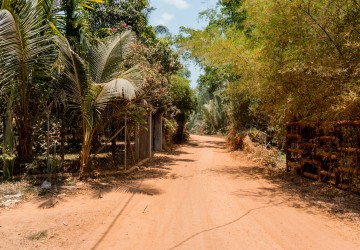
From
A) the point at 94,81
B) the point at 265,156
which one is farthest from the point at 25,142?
the point at 265,156

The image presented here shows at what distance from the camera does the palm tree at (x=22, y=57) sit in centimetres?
888

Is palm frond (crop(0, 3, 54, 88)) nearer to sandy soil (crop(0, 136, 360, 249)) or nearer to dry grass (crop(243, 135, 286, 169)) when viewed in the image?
sandy soil (crop(0, 136, 360, 249))

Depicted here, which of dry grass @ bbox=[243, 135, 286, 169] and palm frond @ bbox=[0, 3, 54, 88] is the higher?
palm frond @ bbox=[0, 3, 54, 88]

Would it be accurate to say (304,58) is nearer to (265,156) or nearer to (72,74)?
(72,74)

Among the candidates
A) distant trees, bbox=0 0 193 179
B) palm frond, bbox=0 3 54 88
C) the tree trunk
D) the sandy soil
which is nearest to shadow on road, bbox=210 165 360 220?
the sandy soil

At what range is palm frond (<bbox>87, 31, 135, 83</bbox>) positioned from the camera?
33.9 ft

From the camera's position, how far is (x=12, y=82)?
358 inches

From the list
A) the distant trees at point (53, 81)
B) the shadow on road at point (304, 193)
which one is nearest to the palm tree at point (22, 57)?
the distant trees at point (53, 81)

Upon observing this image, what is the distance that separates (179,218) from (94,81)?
5.31m

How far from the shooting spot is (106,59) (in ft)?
33.8

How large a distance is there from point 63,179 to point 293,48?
275 inches

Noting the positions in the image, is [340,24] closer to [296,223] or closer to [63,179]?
[296,223]

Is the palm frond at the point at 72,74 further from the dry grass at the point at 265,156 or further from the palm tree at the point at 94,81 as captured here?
the dry grass at the point at 265,156

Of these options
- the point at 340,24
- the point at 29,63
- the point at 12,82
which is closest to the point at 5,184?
the point at 12,82
